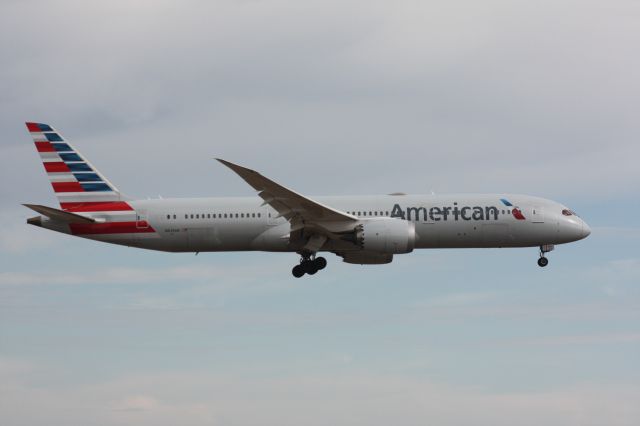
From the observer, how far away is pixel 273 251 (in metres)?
45.6

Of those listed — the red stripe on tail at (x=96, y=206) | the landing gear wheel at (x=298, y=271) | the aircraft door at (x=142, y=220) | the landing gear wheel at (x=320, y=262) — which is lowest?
the landing gear wheel at (x=298, y=271)

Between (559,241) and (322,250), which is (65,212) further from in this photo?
(559,241)

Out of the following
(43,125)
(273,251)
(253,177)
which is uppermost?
(43,125)

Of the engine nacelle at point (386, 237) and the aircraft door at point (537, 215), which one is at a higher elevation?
the aircraft door at point (537, 215)

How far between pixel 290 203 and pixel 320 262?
3.75m

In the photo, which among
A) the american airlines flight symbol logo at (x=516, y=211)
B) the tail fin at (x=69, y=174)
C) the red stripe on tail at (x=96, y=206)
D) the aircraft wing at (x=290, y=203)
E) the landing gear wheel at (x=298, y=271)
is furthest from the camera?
the tail fin at (x=69, y=174)

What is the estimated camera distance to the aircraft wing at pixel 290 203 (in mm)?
41469

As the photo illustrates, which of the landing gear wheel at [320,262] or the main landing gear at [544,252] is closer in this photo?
the landing gear wheel at [320,262]

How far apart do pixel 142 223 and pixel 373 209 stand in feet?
34.0

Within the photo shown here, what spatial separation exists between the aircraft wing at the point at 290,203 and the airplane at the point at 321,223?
0.17 feet

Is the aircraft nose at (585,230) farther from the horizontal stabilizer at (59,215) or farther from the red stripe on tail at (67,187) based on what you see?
the red stripe on tail at (67,187)

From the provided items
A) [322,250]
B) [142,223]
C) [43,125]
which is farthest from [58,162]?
[322,250]

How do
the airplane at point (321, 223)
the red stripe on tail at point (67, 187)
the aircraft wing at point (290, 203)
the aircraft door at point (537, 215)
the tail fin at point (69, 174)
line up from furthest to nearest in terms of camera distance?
the red stripe on tail at point (67, 187) < the tail fin at point (69, 174) < the aircraft door at point (537, 215) < the airplane at point (321, 223) < the aircraft wing at point (290, 203)

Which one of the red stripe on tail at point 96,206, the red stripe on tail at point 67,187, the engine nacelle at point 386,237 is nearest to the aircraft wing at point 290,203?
the engine nacelle at point 386,237
